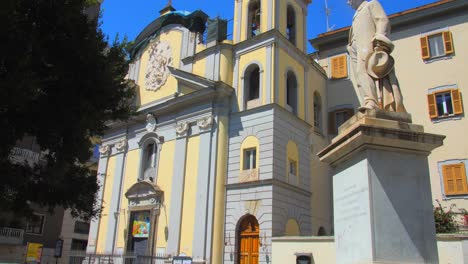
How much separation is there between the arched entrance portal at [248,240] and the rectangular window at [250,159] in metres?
2.16

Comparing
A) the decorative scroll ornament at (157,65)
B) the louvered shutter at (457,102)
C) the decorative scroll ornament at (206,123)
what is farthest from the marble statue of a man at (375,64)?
the decorative scroll ornament at (157,65)

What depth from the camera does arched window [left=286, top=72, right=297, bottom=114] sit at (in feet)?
69.0

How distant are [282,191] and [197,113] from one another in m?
5.83

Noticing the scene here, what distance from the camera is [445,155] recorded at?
19453 millimetres

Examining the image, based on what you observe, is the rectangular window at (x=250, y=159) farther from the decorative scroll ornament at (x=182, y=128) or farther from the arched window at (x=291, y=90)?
the decorative scroll ornament at (x=182, y=128)

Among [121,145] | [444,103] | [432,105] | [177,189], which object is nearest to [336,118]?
[432,105]

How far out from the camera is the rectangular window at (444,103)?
19609 millimetres

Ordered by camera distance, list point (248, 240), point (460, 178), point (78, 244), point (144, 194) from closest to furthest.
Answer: point (248, 240), point (460, 178), point (144, 194), point (78, 244)

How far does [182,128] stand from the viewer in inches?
847

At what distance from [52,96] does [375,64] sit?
21.3ft

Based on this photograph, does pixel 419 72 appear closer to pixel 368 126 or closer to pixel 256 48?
pixel 256 48

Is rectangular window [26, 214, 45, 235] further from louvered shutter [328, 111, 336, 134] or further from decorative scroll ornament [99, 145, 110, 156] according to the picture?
louvered shutter [328, 111, 336, 134]

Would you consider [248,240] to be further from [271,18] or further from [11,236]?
[11,236]

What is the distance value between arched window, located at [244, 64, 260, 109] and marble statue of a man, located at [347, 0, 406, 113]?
553 inches
